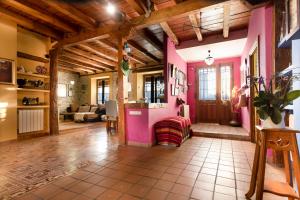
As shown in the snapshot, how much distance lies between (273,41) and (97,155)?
3611 millimetres

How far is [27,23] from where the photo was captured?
4.18 m

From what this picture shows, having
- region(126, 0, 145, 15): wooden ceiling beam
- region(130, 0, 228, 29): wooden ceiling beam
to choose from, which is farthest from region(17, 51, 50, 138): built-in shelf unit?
region(126, 0, 145, 15): wooden ceiling beam

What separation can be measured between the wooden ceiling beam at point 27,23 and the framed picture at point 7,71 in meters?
1.05

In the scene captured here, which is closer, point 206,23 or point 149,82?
point 206,23

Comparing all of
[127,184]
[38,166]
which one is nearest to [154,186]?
[127,184]

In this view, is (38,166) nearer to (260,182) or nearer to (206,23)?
(260,182)

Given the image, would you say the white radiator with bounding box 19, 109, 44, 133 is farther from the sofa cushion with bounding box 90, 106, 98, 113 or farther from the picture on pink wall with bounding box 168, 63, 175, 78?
the picture on pink wall with bounding box 168, 63, 175, 78

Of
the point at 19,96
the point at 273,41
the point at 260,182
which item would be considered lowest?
the point at 260,182

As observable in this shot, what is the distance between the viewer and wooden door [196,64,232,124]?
6.20 metres

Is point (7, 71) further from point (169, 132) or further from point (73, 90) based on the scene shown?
point (73, 90)

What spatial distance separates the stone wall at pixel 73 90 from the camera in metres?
9.28

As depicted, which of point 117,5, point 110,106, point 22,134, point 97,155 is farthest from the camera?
point 110,106

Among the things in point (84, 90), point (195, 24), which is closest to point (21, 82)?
point (195, 24)

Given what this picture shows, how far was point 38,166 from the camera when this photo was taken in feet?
8.31
